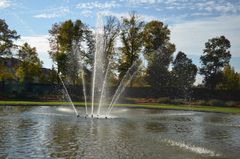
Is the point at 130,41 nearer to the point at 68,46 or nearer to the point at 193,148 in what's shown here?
the point at 68,46

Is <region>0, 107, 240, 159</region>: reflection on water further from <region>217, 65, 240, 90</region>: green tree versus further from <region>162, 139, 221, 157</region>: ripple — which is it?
<region>217, 65, 240, 90</region>: green tree

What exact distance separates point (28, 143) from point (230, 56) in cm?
7165

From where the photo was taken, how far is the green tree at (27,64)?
72387 millimetres

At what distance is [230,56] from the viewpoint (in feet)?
270

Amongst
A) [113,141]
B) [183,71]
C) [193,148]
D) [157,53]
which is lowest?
[193,148]

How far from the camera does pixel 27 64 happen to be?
72.6 metres

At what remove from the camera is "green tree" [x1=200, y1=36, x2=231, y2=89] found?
269ft

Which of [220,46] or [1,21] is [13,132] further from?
[220,46]

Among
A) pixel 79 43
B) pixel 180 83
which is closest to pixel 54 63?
pixel 79 43

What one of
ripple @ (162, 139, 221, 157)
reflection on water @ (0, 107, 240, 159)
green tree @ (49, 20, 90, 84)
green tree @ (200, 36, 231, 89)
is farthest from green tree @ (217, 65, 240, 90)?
ripple @ (162, 139, 221, 157)

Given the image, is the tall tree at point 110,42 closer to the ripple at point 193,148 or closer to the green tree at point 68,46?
the green tree at point 68,46

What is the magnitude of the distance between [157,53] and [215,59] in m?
12.5

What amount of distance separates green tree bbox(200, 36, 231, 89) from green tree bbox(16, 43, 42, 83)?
34906 millimetres

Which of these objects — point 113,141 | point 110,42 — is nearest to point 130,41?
point 110,42
